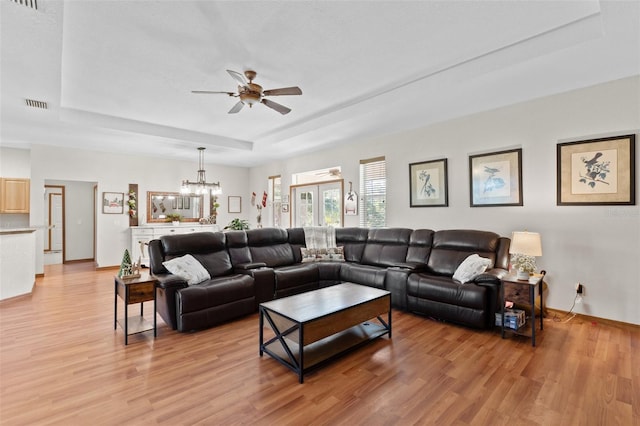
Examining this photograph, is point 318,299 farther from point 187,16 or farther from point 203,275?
point 187,16

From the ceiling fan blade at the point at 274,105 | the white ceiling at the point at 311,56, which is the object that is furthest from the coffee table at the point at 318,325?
the white ceiling at the point at 311,56

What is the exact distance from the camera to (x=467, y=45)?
2.83 meters

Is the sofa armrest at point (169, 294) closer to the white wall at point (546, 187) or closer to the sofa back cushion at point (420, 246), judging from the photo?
the sofa back cushion at point (420, 246)

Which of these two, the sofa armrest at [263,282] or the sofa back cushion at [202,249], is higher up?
the sofa back cushion at [202,249]

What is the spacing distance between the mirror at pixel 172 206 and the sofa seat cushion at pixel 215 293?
195 inches

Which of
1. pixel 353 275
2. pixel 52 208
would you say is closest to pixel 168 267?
pixel 353 275

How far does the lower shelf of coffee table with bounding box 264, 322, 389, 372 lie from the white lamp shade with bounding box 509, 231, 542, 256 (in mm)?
1769

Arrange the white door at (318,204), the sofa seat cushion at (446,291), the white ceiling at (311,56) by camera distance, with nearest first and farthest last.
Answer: the white ceiling at (311,56) < the sofa seat cushion at (446,291) < the white door at (318,204)

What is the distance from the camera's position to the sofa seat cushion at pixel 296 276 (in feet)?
14.1

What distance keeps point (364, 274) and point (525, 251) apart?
2.04 metres

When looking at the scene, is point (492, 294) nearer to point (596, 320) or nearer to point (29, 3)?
point (596, 320)

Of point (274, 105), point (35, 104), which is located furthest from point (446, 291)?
point (35, 104)

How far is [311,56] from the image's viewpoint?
3.02 m

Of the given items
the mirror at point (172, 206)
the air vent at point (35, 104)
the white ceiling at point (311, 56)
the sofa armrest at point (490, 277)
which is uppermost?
the white ceiling at point (311, 56)
